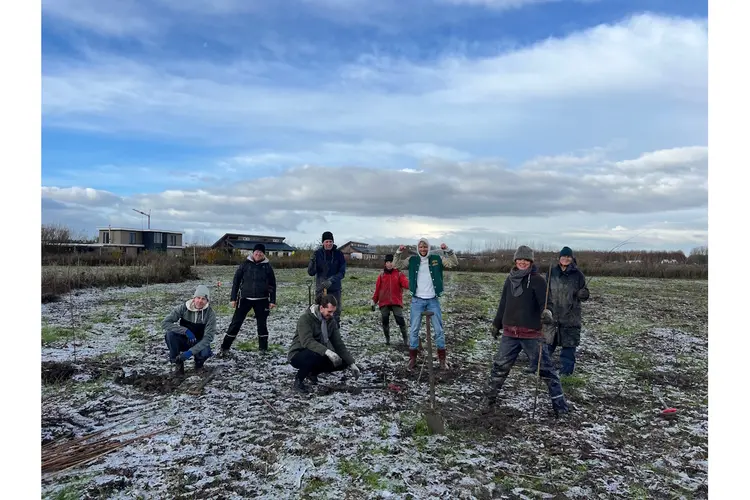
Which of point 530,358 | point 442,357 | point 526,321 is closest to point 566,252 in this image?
point 526,321

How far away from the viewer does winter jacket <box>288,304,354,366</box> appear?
20.3 feet

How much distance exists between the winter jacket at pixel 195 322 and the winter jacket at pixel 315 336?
1529 millimetres

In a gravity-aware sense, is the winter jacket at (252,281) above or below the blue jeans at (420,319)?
above

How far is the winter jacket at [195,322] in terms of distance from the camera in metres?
6.96

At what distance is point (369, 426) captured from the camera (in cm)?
527

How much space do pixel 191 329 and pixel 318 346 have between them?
2301 mm

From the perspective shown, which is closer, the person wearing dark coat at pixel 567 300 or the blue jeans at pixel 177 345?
the blue jeans at pixel 177 345

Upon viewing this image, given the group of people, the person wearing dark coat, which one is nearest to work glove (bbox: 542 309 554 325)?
the group of people

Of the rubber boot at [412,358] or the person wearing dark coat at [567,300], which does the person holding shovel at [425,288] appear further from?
the person wearing dark coat at [567,300]

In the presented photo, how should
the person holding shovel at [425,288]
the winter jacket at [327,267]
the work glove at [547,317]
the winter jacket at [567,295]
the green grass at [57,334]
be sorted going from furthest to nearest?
the green grass at [57,334] → the winter jacket at [327,267] → the person holding shovel at [425,288] → the winter jacket at [567,295] → the work glove at [547,317]

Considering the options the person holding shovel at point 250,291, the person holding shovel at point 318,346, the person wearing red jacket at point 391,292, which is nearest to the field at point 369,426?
the person holding shovel at point 318,346

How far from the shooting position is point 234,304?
8383mm

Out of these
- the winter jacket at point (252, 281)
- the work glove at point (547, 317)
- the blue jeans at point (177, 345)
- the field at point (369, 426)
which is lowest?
the field at point (369, 426)

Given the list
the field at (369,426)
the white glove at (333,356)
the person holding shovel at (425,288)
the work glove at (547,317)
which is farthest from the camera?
the person holding shovel at (425,288)
